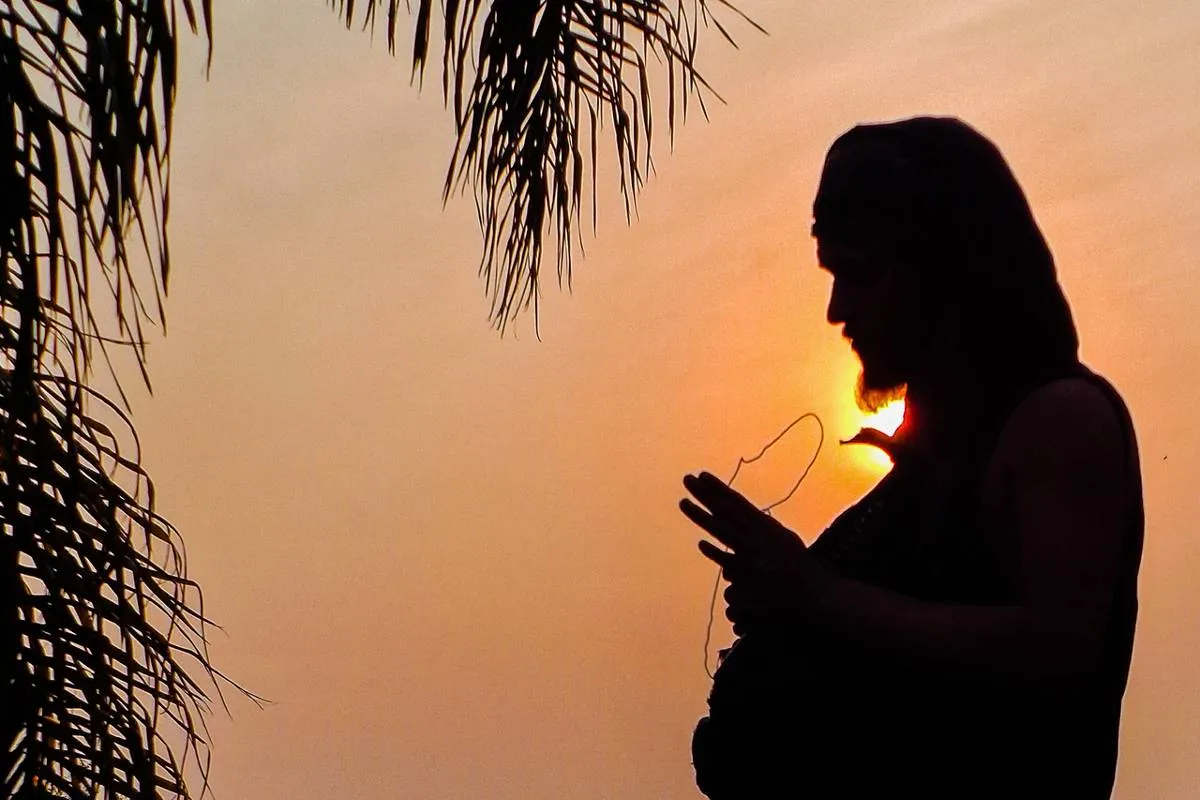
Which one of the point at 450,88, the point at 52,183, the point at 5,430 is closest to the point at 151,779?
the point at 5,430

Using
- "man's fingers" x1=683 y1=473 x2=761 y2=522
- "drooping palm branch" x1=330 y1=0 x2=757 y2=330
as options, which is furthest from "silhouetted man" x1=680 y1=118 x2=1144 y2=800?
"drooping palm branch" x1=330 y1=0 x2=757 y2=330

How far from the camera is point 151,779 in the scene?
1.49m

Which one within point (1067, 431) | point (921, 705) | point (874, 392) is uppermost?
point (874, 392)

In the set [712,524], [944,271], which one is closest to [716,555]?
[712,524]

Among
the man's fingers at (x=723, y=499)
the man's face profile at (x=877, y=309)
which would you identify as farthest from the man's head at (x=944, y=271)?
the man's fingers at (x=723, y=499)

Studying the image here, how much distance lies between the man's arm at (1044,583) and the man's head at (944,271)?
8cm

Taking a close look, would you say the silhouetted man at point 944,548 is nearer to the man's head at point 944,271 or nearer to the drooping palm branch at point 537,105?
the man's head at point 944,271

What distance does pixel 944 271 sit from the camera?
96 cm

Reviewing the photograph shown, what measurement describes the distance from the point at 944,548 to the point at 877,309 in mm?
190

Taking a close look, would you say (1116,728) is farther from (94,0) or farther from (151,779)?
Result: (94,0)

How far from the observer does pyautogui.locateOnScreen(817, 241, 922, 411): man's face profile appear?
0.96 m

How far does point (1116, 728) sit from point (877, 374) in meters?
0.32

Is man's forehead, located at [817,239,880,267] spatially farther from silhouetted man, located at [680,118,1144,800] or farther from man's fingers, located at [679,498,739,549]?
man's fingers, located at [679,498,739,549]

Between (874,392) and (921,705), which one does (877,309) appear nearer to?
(874,392)
